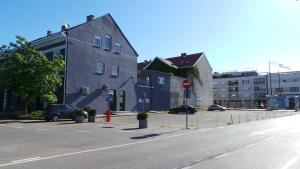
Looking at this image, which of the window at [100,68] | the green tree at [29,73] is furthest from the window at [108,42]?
the green tree at [29,73]

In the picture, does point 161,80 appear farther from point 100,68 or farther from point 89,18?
point 89,18

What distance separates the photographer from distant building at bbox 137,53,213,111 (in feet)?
169

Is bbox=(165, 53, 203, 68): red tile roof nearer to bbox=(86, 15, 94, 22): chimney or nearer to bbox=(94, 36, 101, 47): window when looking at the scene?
bbox=(94, 36, 101, 47): window

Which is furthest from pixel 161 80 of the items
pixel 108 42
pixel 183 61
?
pixel 183 61

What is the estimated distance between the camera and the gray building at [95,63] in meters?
37.9

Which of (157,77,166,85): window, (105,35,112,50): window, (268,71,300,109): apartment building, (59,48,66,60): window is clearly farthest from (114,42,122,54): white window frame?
(268,71,300,109): apartment building

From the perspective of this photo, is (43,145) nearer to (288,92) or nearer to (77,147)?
(77,147)

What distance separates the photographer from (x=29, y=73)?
3228cm

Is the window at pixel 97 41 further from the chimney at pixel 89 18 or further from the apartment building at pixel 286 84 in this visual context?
the apartment building at pixel 286 84

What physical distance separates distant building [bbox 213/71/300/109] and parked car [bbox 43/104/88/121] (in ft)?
248

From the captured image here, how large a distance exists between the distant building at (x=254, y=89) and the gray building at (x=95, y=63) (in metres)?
61.6

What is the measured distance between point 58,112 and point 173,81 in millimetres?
29603

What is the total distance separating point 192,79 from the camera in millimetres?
63625

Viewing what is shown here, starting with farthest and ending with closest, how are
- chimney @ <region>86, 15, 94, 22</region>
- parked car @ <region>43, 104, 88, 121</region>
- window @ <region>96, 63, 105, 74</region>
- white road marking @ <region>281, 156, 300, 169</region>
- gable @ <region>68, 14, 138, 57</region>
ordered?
1. window @ <region>96, 63, 105, 74</region>
2. chimney @ <region>86, 15, 94, 22</region>
3. gable @ <region>68, 14, 138, 57</region>
4. parked car @ <region>43, 104, 88, 121</region>
5. white road marking @ <region>281, 156, 300, 169</region>
